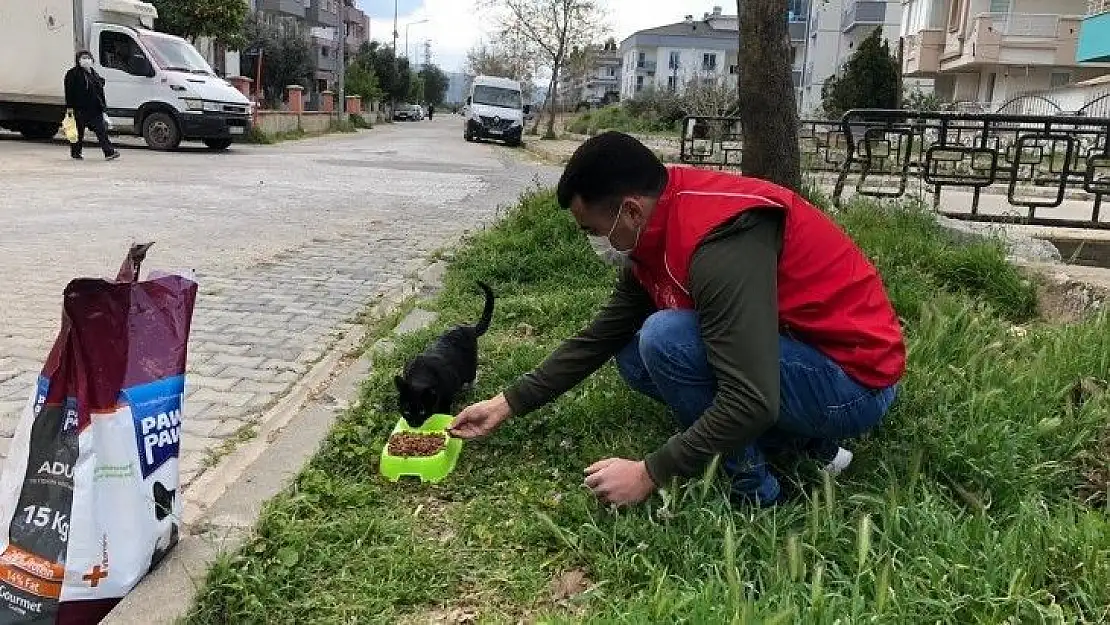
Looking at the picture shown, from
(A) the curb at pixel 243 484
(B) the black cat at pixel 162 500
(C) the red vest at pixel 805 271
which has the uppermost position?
(C) the red vest at pixel 805 271

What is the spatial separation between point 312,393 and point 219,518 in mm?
1328

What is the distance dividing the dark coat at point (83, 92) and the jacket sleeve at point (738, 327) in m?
16.7

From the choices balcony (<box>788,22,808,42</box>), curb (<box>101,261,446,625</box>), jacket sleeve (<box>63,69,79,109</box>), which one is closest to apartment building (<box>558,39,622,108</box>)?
balcony (<box>788,22,808,42</box>)

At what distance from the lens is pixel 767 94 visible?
20.2 ft

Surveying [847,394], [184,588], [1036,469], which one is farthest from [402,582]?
[1036,469]

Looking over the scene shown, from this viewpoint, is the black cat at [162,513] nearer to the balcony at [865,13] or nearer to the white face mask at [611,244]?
the white face mask at [611,244]

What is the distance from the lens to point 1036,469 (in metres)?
2.73

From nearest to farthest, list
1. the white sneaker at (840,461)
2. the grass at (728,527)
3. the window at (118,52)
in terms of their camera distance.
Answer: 1. the grass at (728,527)
2. the white sneaker at (840,461)
3. the window at (118,52)

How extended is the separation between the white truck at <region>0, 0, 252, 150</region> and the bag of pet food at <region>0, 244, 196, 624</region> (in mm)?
17964

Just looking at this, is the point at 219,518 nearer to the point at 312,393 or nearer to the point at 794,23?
the point at 312,393

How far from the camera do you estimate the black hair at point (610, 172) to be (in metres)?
2.38

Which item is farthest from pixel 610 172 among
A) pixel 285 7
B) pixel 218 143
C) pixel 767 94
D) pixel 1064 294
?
pixel 285 7

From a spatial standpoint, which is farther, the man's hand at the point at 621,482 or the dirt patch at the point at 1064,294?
the dirt patch at the point at 1064,294

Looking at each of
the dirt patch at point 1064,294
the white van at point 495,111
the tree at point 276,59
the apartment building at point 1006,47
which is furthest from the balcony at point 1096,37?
the tree at point 276,59
